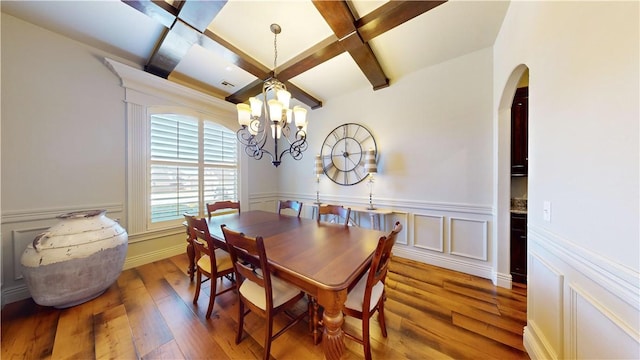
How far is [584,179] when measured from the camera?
0.88 metres

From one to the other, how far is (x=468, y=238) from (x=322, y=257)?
7.37 ft

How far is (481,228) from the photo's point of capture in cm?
239

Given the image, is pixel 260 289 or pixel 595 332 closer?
pixel 595 332

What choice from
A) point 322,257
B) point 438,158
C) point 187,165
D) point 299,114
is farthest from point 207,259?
point 438,158

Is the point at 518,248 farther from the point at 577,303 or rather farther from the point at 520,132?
the point at 577,303

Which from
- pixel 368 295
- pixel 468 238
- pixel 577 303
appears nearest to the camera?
pixel 577 303

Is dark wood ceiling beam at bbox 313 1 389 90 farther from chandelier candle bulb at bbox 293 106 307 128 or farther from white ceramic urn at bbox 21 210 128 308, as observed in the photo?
white ceramic urn at bbox 21 210 128 308

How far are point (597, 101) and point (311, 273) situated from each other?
4.99ft

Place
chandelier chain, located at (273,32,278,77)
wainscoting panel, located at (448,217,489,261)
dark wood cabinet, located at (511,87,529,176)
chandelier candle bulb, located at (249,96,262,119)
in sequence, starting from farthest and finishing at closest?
1. wainscoting panel, located at (448,217,489,261)
2. dark wood cabinet, located at (511,87,529,176)
3. chandelier chain, located at (273,32,278,77)
4. chandelier candle bulb, located at (249,96,262,119)

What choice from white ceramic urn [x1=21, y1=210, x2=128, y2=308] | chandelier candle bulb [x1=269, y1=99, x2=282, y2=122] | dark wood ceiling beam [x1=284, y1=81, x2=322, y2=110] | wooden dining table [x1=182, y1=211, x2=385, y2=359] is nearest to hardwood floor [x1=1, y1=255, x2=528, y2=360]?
white ceramic urn [x1=21, y1=210, x2=128, y2=308]

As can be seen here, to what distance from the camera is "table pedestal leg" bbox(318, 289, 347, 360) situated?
3.32 feet

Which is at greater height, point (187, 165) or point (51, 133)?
point (51, 133)

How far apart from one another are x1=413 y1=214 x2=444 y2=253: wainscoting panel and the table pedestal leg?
2206 mm

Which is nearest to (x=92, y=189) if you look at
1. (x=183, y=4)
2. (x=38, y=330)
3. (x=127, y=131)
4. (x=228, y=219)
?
(x=127, y=131)
